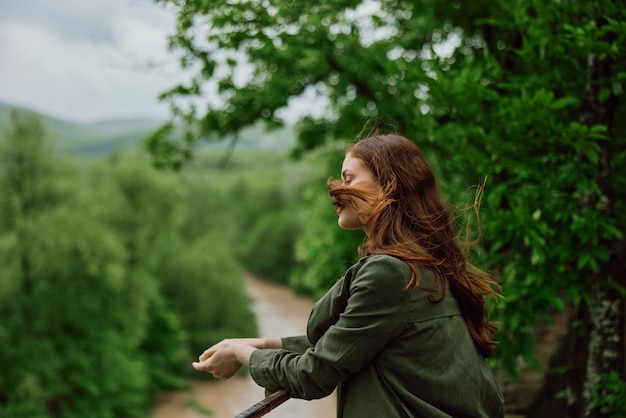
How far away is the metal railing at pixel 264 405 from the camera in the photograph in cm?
190

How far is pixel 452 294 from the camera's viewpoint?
2031 mm

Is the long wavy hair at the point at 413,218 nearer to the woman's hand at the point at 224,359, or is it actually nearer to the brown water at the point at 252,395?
the woman's hand at the point at 224,359

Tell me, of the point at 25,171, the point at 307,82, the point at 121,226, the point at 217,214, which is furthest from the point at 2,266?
the point at 217,214

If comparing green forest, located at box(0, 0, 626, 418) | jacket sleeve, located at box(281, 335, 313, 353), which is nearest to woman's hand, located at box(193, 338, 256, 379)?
jacket sleeve, located at box(281, 335, 313, 353)

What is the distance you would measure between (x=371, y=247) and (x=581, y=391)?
9.77ft

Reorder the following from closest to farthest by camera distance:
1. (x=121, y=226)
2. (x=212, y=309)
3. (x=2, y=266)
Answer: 1. (x=2, y=266)
2. (x=121, y=226)
3. (x=212, y=309)

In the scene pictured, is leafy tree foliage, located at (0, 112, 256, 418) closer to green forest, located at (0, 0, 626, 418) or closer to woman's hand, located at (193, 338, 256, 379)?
green forest, located at (0, 0, 626, 418)

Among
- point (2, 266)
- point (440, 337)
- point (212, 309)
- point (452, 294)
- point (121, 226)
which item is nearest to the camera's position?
point (440, 337)

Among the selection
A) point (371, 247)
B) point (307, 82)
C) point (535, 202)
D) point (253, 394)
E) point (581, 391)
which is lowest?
point (253, 394)

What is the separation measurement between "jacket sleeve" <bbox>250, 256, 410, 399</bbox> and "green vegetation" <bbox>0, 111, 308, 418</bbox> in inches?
677

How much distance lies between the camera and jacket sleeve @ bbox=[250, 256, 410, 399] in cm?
185

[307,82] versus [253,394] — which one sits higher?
[307,82]

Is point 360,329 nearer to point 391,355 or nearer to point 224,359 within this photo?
point 391,355

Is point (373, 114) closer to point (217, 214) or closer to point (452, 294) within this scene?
point (452, 294)
